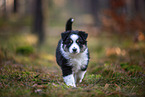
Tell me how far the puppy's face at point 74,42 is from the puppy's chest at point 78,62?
0.22 meters

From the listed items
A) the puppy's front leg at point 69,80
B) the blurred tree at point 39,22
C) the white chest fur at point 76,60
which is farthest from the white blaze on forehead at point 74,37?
the blurred tree at point 39,22

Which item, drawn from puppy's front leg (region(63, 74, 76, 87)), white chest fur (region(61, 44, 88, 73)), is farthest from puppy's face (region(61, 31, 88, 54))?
puppy's front leg (region(63, 74, 76, 87))

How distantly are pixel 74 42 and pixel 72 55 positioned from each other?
354 mm

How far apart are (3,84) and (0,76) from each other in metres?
0.58

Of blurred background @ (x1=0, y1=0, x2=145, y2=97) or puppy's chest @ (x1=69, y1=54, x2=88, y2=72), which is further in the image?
puppy's chest @ (x1=69, y1=54, x2=88, y2=72)

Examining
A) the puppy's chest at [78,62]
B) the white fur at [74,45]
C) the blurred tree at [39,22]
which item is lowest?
the puppy's chest at [78,62]

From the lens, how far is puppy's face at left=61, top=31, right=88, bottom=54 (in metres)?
3.88

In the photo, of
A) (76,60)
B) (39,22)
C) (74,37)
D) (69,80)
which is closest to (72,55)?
(76,60)

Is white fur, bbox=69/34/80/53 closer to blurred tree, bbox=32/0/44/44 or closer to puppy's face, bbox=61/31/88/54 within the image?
puppy's face, bbox=61/31/88/54

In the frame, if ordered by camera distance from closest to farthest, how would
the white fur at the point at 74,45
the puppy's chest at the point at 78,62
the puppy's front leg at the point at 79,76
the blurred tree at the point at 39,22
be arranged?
the white fur at the point at 74,45 < the puppy's chest at the point at 78,62 < the puppy's front leg at the point at 79,76 < the blurred tree at the point at 39,22

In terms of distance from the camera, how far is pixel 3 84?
371 centimetres

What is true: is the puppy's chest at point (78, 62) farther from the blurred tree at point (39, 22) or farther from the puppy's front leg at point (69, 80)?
the blurred tree at point (39, 22)

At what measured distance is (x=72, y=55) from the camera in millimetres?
4180

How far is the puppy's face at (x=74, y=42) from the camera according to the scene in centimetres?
388
